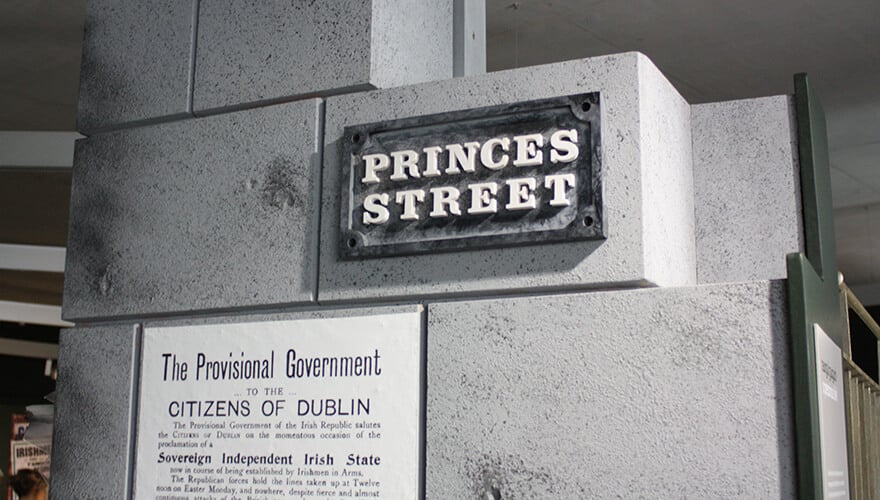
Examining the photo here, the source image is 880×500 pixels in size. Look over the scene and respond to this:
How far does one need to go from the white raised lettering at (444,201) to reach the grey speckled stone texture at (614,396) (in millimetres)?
181

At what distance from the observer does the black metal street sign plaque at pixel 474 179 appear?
1849 mm

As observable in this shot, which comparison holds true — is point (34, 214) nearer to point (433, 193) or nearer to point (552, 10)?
point (552, 10)

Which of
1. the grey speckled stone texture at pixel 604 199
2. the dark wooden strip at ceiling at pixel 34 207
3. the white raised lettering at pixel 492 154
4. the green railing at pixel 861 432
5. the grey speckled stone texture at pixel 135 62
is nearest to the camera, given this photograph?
the grey speckled stone texture at pixel 604 199

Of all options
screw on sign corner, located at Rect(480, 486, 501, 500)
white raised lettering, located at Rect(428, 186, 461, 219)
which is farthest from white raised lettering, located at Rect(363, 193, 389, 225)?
screw on sign corner, located at Rect(480, 486, 501, 500)

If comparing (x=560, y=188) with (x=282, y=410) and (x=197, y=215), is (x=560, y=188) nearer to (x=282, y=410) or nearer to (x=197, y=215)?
(x=282, y=410)

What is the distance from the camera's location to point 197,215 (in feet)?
7.39

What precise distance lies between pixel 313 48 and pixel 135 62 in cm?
53

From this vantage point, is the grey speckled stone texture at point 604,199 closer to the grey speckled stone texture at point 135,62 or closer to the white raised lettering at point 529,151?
the white raised lettering at point 529,151

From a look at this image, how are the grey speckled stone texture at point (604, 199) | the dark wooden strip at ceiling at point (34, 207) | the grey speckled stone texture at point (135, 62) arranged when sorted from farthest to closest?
the dark wooden strip at ceiling at point (34, 207)
the grey speckled stone texture at point (135, 62)
the grey speckled stone texture at point (604, 199)

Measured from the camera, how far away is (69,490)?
7.48 ft

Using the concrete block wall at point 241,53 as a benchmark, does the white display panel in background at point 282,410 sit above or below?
below

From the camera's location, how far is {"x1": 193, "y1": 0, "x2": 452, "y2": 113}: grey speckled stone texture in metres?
2.14

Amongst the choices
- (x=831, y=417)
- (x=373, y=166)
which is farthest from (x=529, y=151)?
(x=831, y=417)

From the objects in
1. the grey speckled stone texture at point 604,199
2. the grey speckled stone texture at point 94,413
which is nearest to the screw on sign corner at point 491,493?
the grey speckled stone texture at point 604,199
